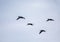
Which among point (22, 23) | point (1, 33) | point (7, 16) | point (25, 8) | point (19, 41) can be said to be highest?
point (25, 8)

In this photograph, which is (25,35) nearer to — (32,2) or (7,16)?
(7,16)

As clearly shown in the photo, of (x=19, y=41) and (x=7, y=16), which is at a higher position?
(x=7, y=16)

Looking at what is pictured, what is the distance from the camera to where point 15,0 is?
1923 mm

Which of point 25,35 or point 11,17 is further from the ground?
point 11,17

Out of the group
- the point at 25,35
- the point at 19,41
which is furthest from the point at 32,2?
the point at 19,41

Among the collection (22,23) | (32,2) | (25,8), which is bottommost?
(22,23)

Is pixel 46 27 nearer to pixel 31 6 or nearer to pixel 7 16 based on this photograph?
pixel 31 6

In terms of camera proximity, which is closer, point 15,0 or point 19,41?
point 19,41

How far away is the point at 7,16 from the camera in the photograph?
1.84 meters

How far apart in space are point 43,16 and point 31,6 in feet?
0.98

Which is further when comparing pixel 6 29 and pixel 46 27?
pixel 46 27

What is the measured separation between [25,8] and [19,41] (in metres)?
0.62

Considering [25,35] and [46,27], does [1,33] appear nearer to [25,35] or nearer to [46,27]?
[25,35]

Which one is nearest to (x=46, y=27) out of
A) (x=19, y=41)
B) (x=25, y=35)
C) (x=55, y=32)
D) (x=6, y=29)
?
(x=55, y=32)
